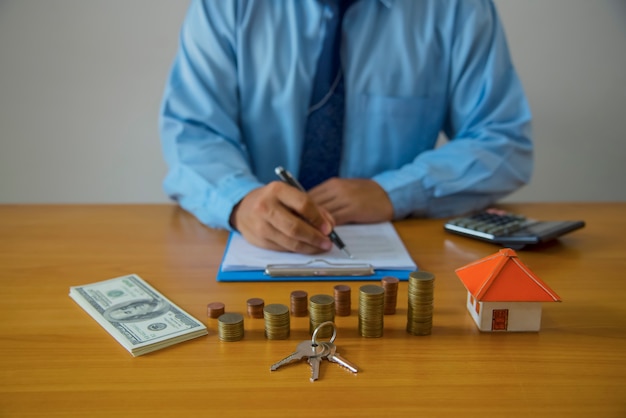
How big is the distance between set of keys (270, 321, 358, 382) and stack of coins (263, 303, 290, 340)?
30mm

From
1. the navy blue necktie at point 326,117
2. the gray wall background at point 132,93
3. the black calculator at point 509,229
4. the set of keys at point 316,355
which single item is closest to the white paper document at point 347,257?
the black calculator at point 509,229

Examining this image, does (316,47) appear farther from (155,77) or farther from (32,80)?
(32,80)

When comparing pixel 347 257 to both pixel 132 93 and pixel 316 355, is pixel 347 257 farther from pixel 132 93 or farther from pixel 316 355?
pixel 132 93

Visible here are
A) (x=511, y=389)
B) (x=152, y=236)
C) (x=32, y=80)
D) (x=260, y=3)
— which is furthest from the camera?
(x=32, y=80)

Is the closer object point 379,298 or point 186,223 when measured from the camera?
point 379,298

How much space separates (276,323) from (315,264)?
0.24 meters

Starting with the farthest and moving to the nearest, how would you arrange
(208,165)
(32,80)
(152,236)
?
(32,80) → (208,165) → (152,236)

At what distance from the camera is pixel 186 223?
3.96 ft

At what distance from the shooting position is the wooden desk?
60 centimetres

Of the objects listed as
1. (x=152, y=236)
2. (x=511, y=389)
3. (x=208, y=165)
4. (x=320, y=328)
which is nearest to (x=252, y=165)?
(x=208, y=165)

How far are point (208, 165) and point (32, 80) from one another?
1.30 metres

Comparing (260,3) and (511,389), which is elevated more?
(260,3)

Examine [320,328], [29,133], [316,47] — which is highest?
[316,47]

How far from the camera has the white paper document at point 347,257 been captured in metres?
0.94
